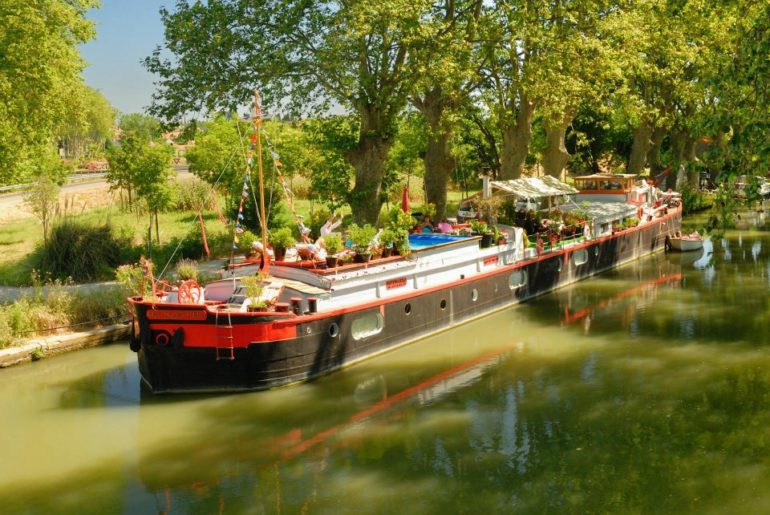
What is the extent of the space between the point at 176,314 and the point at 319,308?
3.06 metres

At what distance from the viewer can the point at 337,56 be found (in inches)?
998

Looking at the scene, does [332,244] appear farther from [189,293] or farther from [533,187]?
[533,187]

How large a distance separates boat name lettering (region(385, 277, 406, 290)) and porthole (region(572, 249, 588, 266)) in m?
10.2

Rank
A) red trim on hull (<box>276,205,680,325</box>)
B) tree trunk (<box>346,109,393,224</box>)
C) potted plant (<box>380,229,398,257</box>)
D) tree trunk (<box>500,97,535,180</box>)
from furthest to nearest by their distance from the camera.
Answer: tree trunk (<box>500,97,535,180</box>) < tree trunk (<box>346,109,393,224</box>) < potted plant (<box>380,229,398,257</box>) < red trim on hull (<box>276,205,680,325</box>)

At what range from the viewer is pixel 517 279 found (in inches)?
989

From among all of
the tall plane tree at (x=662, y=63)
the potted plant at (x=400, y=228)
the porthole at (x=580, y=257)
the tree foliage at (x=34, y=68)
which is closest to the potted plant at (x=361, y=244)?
the potted plant at (x=400, y=228)

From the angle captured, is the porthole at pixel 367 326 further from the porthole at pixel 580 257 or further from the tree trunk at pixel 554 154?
the tree trunk at pixel 554 154

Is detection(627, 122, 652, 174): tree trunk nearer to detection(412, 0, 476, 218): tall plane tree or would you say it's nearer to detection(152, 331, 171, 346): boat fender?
detection(412, 0, 476, 218): tall plane tree

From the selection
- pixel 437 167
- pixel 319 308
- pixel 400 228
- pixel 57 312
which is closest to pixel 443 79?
pixel 437 167

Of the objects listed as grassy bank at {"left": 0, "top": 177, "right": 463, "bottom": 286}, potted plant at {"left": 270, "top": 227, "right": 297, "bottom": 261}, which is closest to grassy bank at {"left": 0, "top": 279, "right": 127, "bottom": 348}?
grassy bank at {"left": 0, "top": 177, "right": 463, "bottom": 286}

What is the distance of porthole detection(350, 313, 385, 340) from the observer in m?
18.6

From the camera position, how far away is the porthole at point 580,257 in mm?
28578

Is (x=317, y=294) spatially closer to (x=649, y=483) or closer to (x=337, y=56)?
(x=649, y=483)

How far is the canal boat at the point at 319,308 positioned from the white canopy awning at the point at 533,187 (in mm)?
128
